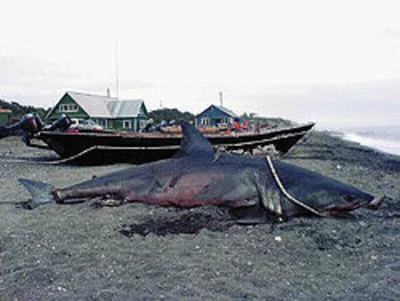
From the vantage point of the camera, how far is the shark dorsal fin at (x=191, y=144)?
6.83m

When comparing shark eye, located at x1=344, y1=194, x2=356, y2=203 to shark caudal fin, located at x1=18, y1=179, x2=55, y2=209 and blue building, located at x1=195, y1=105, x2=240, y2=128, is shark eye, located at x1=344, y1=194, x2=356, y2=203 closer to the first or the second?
shark caudal fin, located at x1=18, y1=179, x2=55, y2=209

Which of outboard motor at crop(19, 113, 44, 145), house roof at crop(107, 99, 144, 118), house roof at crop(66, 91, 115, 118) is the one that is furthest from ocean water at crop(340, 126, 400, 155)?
house roof at crop(66, 91, 115, 118)

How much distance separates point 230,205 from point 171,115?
65750mm

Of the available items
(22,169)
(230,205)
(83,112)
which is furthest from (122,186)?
(83,112)

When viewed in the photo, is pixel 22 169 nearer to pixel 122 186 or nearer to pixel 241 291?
pixel 122 186

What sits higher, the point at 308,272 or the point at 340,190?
the point at 340,190

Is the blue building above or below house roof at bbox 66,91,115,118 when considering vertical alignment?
below

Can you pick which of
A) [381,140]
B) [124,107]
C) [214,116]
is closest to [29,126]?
[124,107]

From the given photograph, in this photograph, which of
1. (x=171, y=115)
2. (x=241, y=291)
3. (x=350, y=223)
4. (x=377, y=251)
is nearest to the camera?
(x=241, y=291)

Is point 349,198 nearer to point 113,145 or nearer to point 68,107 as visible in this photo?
point 113,145

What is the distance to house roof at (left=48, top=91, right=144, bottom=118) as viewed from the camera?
159 feet

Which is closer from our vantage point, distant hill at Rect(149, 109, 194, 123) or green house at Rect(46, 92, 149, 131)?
green house at Rect(46, 92, 149, 131)

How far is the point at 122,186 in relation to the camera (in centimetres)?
666

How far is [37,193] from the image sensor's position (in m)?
6.69
